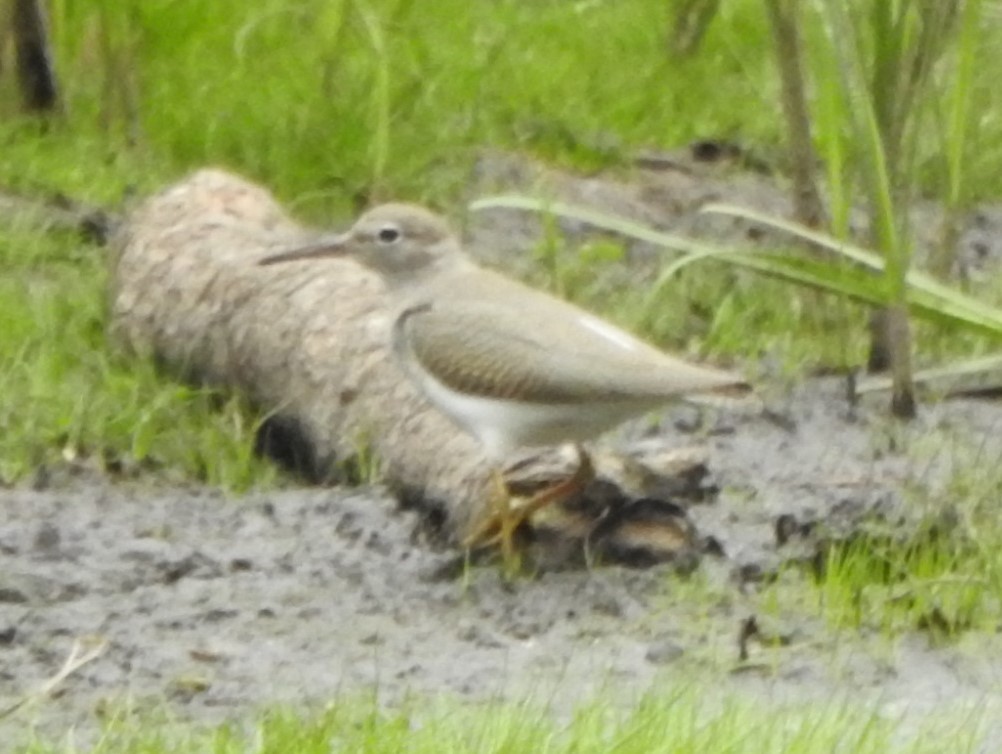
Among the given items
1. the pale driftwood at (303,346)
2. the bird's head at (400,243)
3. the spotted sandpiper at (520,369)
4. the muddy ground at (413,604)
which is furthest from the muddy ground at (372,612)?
the bird's head at (400,243)

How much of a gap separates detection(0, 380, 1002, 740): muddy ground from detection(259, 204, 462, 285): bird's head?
59cm

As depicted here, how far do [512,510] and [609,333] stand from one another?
0.46 meters

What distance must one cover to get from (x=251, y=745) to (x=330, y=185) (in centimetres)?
504

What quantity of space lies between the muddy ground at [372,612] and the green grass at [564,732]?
0.20 meters

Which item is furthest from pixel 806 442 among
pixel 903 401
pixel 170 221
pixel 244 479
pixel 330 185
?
pixel 330 185

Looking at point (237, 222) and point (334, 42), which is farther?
point (334, 42)

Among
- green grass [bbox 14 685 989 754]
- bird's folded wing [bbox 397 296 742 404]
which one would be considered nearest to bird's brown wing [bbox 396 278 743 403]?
bird's folded wing [bbox 397 296 742 404]

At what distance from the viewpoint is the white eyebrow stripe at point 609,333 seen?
5250 mm

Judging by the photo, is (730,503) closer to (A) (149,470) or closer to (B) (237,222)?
(A) (149,470)

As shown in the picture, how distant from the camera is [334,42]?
880 cm

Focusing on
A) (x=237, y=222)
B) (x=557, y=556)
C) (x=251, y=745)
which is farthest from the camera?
(x=237, y=222)

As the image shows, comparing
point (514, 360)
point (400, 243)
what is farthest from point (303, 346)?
point (514, 360)

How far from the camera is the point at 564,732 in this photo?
3.97 meters

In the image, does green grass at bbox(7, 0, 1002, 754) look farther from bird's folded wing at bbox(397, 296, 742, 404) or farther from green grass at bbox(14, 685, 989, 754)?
bird's folded wing at bbox(397, 296, 742, 404)
